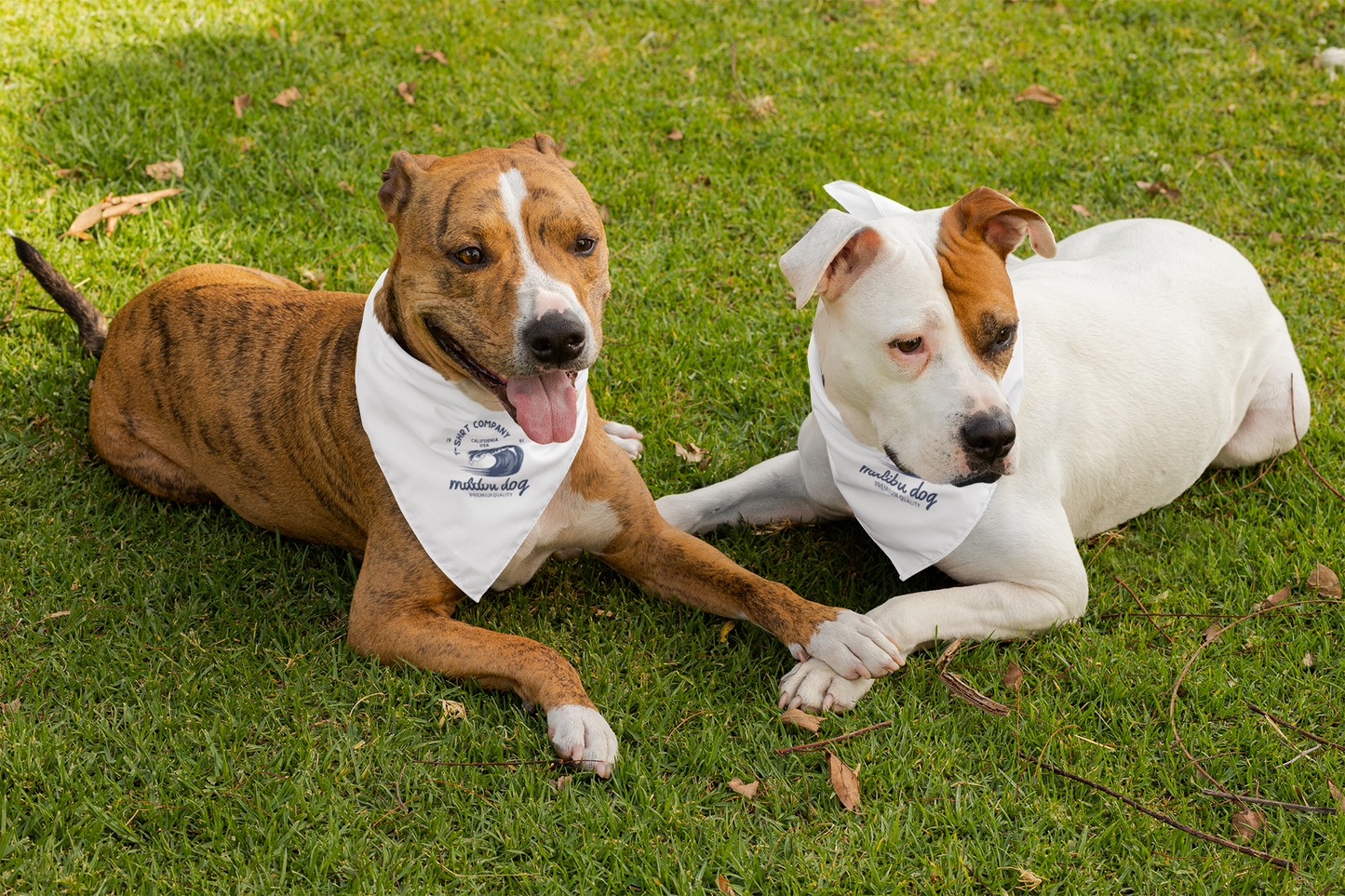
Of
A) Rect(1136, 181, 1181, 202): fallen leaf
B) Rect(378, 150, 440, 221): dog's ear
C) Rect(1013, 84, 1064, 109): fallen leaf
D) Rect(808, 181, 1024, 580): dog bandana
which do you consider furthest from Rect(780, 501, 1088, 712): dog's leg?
Rect(1013, 84, 1064, 109): fallen leaf

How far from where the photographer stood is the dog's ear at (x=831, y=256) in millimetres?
3365

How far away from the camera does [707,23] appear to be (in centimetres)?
802

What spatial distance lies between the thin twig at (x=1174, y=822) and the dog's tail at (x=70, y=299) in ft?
14.4

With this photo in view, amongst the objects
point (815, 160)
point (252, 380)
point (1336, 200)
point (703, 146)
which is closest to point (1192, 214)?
point (1336, 200)

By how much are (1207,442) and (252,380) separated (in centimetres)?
393

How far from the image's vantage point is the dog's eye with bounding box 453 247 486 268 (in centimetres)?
336

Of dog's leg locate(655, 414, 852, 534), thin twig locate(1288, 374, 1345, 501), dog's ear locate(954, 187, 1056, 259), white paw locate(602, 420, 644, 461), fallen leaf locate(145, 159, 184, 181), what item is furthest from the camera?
fallen leaf locate(145, 159, 184, 181)

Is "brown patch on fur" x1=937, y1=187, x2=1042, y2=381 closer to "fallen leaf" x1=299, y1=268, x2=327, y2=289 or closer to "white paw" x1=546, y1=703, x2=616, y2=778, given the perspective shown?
"white paw" x1=546, y1=703, x2=616, y2=778

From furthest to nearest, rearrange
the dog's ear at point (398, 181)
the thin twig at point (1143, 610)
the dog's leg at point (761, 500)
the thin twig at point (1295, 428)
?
1. the thin twig at point (1295, 428)
2. the dog's leg at point (761, 500)
3. the thin twig at point (1143, 610)
4. the dog's ear at point (398, 181)

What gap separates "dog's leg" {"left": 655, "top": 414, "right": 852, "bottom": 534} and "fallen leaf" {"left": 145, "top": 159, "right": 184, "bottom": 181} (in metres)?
4.00

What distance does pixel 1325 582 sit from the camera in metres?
4.17

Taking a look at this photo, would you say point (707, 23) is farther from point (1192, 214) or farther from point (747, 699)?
point (747, 699)

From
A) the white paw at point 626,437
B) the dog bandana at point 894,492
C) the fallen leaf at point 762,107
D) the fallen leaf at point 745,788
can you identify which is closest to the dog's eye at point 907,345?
the dog bandana at point 894,492

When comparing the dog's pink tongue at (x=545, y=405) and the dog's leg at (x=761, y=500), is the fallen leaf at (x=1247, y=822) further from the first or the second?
the dog's pink tongue at (x=545, y=405)
